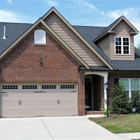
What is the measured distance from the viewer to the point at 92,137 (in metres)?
9.67

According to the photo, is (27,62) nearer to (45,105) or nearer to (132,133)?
(45,105)

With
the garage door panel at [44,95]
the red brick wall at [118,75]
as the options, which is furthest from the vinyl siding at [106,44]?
the garage door panel at [44,95]

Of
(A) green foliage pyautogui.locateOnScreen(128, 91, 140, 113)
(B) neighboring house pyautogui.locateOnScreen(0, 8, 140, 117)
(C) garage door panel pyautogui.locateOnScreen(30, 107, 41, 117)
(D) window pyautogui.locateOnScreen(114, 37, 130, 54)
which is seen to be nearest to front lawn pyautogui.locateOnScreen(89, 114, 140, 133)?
(B) neighboring house pyautogui.locateOnScreen(0, 8, 140, 117)

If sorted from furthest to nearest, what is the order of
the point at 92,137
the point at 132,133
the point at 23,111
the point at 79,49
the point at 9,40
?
the point at 9,40 → the point at 79,49 → the point at 23,111 → the point at 132,133 → the point at 92,137

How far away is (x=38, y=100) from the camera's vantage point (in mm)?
15883

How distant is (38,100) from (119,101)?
5.36 metres

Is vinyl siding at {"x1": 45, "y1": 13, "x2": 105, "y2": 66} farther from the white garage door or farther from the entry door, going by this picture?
the entry door

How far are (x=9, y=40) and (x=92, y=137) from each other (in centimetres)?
1163

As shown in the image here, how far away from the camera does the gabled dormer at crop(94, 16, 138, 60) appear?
18.6 meters

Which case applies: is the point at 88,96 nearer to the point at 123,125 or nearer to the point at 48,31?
the point at 48,31

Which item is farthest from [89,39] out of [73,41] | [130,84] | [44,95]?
[44,95]

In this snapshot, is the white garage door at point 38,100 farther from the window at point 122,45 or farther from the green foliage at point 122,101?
the window at point 122,45

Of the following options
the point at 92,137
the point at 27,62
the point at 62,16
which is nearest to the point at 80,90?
the point at 27,62

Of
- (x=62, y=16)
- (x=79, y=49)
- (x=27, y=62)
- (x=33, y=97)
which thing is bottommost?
(x=33, y=97)
